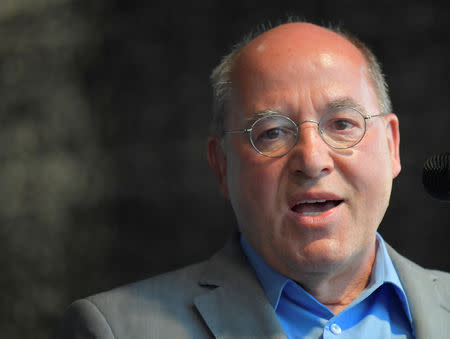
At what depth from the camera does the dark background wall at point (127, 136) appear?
3.17 m

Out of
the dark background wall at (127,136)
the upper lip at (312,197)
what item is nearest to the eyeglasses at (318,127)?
the upper lip at (312,197)

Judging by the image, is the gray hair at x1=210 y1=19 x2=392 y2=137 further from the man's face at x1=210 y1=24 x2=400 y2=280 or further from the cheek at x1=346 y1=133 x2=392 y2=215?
the cheek at x1=346 y1=133 x2=392 y2=215

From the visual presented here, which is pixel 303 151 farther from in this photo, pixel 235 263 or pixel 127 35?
pixel 127 35

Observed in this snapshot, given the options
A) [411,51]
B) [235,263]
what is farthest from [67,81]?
[411,51]

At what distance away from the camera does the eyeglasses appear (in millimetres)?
2209

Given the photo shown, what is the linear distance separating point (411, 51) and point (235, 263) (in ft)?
4.69

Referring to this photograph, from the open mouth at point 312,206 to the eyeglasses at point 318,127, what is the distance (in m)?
0.17

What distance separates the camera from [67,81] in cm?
327

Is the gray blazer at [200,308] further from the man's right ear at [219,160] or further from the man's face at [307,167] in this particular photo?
the man's right ear at [219,160]

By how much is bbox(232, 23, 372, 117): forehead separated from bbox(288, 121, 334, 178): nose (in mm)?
114

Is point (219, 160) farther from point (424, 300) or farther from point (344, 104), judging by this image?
point (424, 300)

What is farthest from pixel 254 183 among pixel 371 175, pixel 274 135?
pixel 371 175

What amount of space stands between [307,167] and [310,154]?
0.14 feet

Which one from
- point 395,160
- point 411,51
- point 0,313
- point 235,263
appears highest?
point 411,51
